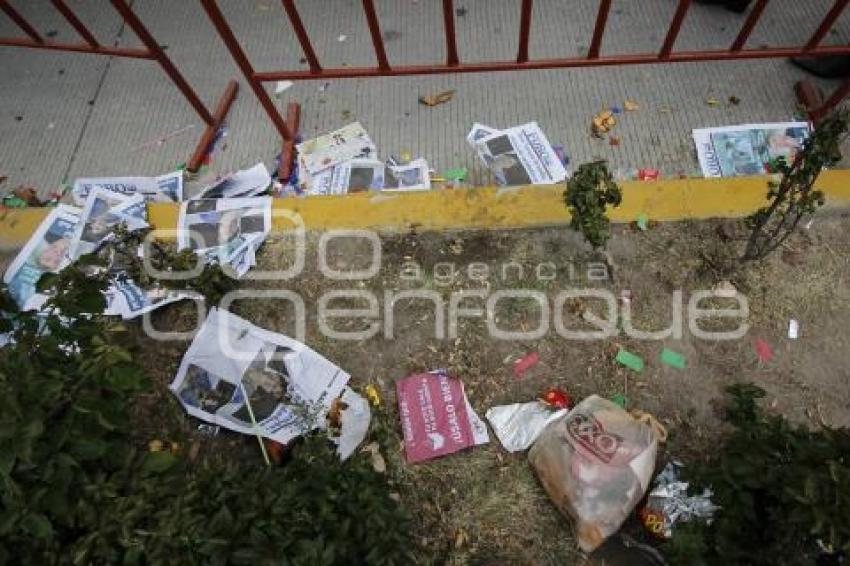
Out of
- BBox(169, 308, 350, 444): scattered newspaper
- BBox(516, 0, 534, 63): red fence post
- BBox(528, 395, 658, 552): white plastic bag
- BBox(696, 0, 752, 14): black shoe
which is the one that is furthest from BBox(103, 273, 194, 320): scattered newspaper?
BBox(696, 0, 752, 14): black shoe

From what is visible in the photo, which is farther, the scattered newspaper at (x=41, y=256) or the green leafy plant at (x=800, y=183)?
the scattered newspaper at (x=41, y=256)

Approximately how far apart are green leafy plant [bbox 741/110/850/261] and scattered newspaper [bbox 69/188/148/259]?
250 cm

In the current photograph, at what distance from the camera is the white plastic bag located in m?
2.07

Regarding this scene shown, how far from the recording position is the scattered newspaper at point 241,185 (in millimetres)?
2996

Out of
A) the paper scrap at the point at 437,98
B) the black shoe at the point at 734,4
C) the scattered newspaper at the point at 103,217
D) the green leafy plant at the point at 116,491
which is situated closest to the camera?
the green leafy plant at the point at 116,491

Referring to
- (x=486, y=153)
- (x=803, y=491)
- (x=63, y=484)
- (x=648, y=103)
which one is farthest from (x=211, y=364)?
(x=648, y=103)

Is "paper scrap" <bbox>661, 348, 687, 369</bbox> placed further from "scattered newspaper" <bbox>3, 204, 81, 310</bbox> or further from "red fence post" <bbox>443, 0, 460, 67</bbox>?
"scattered newspaper" <bbox>3, 204, 81, 310</bbox>

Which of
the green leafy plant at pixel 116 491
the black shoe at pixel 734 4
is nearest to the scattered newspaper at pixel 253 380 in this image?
the green leafy plant at pixel 116 491

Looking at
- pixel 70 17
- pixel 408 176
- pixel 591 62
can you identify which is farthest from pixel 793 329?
pixel 70 17

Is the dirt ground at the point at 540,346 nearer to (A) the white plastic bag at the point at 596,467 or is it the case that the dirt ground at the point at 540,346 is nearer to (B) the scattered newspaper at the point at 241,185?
(A) the white plastic bag at the point at 596,467

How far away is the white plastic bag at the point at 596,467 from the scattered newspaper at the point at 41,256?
2.15 m

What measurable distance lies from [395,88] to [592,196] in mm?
1448

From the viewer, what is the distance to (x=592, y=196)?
227cm

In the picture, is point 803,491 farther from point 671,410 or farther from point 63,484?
point 63,484
